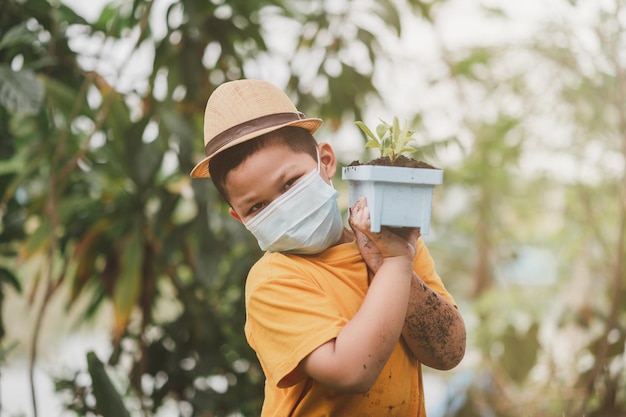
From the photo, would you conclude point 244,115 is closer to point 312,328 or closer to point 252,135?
point 252,135

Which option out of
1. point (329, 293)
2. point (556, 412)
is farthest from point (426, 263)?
point (556, 412)

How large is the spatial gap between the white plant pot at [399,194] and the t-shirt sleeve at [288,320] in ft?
0.37

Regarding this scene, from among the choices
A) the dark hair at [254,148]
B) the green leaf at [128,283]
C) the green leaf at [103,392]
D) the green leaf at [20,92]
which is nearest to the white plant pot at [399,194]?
the dark hair at [254,148]

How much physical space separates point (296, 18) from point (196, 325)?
3.37 feet

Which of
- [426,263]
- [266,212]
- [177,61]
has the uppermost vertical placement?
[266,212]

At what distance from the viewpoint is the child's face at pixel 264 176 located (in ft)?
2.78

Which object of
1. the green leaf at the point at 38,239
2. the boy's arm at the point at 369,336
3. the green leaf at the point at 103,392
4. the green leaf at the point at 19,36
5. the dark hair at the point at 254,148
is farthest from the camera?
the green leaf at the point at 38,239

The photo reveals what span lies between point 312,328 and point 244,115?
28 cm

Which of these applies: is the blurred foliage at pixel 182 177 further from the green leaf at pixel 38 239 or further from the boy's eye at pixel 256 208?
the boy's eye at pixel 256 208

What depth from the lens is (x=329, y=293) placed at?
849mm

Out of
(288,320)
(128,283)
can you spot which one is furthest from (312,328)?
(128,283)

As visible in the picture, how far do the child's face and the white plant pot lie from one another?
102 mm

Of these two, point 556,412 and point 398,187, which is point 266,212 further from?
point 556,412

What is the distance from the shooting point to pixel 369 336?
754 millimetres
